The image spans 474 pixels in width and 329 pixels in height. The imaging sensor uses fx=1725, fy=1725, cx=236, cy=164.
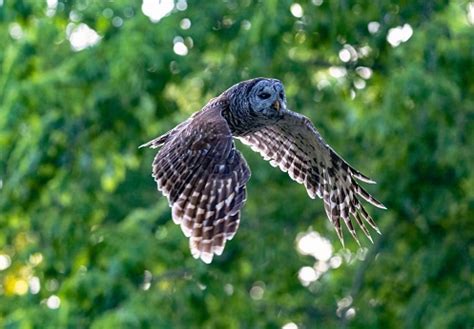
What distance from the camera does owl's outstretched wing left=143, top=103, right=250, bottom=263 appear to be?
32.4 ft

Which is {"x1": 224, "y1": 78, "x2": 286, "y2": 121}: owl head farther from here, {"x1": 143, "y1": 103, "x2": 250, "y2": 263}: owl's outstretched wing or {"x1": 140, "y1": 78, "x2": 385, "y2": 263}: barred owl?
{"x1": 143, "y1": 103, "x2": 250, "y2": 263}: owl's outstretched wing

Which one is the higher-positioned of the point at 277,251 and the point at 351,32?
the point at 351,32

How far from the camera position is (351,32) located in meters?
14.6

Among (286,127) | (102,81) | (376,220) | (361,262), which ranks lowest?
(361,262)

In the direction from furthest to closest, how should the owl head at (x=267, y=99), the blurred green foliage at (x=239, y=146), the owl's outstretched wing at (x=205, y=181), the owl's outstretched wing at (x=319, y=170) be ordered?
the blurred green foliage at (x=239, y=146)
the owl's outstretched wing at (x=319, y=170)
the owl head at (x=267, y=99)
the owl's outstretched wing at (x=205, y=181)

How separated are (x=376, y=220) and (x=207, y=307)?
1633 mm

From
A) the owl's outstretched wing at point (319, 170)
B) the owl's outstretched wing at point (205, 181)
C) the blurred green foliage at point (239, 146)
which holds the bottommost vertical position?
the blurred green foliage at point (239, 146)

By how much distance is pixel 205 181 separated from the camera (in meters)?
10.1

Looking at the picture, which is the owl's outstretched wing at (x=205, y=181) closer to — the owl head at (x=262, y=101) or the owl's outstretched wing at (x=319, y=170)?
the owl head at (x=262, y=101)

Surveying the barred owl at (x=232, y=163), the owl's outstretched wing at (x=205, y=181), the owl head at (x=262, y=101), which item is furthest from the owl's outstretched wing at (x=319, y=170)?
the owl's outstretched wing at (x=205, y=181)

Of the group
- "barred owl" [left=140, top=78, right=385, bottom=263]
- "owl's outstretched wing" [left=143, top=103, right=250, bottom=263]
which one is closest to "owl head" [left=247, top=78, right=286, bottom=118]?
"barred owl" [left=140, top=78, right=385, bottom=263]

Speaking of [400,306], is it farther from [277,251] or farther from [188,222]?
[188,222]

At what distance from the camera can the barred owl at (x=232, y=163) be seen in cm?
993

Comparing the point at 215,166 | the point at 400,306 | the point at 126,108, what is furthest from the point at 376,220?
the point at 215,166
